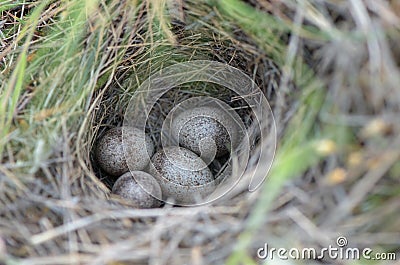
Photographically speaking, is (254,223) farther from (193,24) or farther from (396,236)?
(193,24)

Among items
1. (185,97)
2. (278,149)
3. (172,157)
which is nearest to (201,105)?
(185,97)

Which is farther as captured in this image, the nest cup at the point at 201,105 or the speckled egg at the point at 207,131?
the speckled egg at the point at 207,131

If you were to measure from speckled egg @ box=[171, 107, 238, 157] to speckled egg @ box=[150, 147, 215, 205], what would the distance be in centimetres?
8

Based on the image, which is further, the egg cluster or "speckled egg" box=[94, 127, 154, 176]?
"speckled egg" box=[94, 127, 154, 176]

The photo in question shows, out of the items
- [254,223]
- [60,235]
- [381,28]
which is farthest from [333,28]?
[60,235]

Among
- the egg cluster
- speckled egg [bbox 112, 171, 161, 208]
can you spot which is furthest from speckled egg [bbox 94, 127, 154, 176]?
speckled egg [bbox 112, 171, 161, 208]

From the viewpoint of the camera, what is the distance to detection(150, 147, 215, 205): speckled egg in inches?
72.6

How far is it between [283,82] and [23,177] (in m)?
0.76

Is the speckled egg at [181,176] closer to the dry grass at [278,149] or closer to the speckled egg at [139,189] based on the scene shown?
the speckled egg at [139,189]

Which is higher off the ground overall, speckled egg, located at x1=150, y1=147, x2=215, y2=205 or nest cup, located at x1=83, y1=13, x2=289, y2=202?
nest cup, located at x1=83, y1=13, x2=289, y2=202

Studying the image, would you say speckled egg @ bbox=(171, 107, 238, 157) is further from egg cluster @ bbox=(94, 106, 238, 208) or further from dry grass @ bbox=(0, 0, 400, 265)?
dry grass @ bbox=(0, 0, 400, 265)

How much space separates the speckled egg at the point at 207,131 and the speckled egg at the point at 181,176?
0.25 ft

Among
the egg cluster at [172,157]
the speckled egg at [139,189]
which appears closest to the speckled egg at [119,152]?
the egg cluster at [172,157]

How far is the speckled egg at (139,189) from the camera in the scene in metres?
1.74
